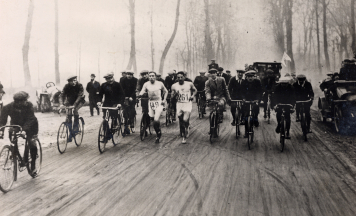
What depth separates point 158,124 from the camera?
8984 millimetres

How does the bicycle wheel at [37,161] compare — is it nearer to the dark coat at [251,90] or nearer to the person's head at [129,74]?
the person's head at [129,74]

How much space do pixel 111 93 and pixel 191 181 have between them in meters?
4.42

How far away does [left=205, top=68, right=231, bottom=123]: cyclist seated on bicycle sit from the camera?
31.2 ft

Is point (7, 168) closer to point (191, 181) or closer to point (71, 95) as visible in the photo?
point (191, 181)

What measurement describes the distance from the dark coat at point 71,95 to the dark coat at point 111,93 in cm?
63

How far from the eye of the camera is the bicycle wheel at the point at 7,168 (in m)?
4.89

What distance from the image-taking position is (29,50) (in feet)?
25.5

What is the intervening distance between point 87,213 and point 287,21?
11767 mm

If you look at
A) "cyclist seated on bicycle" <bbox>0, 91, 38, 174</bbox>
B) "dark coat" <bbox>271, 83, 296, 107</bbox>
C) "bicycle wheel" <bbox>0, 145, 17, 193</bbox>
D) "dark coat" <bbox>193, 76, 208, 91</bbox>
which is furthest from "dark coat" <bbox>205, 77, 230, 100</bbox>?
"bicycle wheel" <bbox>0, 145, 17, 193</bbox>

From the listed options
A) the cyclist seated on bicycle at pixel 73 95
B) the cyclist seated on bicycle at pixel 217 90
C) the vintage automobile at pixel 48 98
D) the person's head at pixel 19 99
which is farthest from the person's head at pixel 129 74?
the person's head at pixel 19 99

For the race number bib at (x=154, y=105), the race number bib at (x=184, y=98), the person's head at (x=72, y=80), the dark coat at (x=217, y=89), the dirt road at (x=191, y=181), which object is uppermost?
the person's head at (x=72, y=80)

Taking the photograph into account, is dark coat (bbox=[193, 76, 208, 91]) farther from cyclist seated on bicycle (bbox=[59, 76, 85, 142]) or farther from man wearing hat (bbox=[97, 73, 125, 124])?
cyclist seated on bicycle (bbox=[59, 76, 85, 142])

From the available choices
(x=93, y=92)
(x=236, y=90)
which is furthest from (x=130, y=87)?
(x=93, y=92)

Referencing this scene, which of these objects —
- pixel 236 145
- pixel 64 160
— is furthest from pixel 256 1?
pixel 64 160
